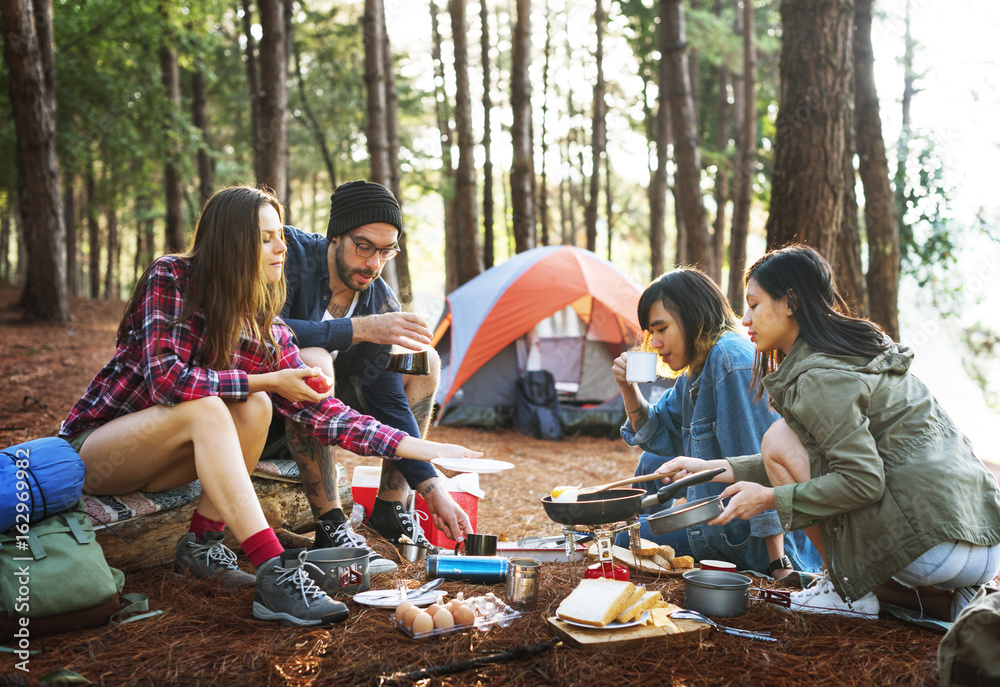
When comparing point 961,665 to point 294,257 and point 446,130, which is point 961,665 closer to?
point 294,257

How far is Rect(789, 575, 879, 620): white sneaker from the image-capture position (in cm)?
230

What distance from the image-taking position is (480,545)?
2.77 meters

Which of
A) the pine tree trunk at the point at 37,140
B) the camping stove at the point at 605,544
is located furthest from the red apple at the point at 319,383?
the pine tree trunk at the point at 37,140

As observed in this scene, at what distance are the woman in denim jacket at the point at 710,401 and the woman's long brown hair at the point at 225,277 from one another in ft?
5.02

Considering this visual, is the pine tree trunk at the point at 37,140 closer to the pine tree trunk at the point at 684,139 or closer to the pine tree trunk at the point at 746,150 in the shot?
the pine tree trunk at the point at 684,139

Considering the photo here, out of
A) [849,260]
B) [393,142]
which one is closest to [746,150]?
[849,260]

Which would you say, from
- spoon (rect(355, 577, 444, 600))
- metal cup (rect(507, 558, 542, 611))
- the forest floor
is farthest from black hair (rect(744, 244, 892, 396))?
spoon (rect(355, 577, 444, 600))

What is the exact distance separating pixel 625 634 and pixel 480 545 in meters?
0.85

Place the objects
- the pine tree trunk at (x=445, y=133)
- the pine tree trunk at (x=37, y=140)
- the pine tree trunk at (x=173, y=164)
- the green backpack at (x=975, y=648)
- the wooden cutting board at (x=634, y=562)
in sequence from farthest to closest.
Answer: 1. the pine tree trunk at (x=445, y=133)
2. the pine tree trunk at (x=173, y=164)
3. the pine tree trunk at (x=37, y=140)
4. the wooden cutting board at (x=634, y=562)
5. the green backpack at (x=975, y=648)

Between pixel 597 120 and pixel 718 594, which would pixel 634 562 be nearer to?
pixel 718 594

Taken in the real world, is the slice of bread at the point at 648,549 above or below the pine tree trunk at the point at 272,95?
below

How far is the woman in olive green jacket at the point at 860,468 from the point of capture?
207cm

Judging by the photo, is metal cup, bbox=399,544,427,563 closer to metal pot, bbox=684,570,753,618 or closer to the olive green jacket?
metal pot, bbox=684,570,753,618

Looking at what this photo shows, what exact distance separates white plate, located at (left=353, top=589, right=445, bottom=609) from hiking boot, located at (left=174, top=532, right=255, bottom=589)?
43 centimetres
